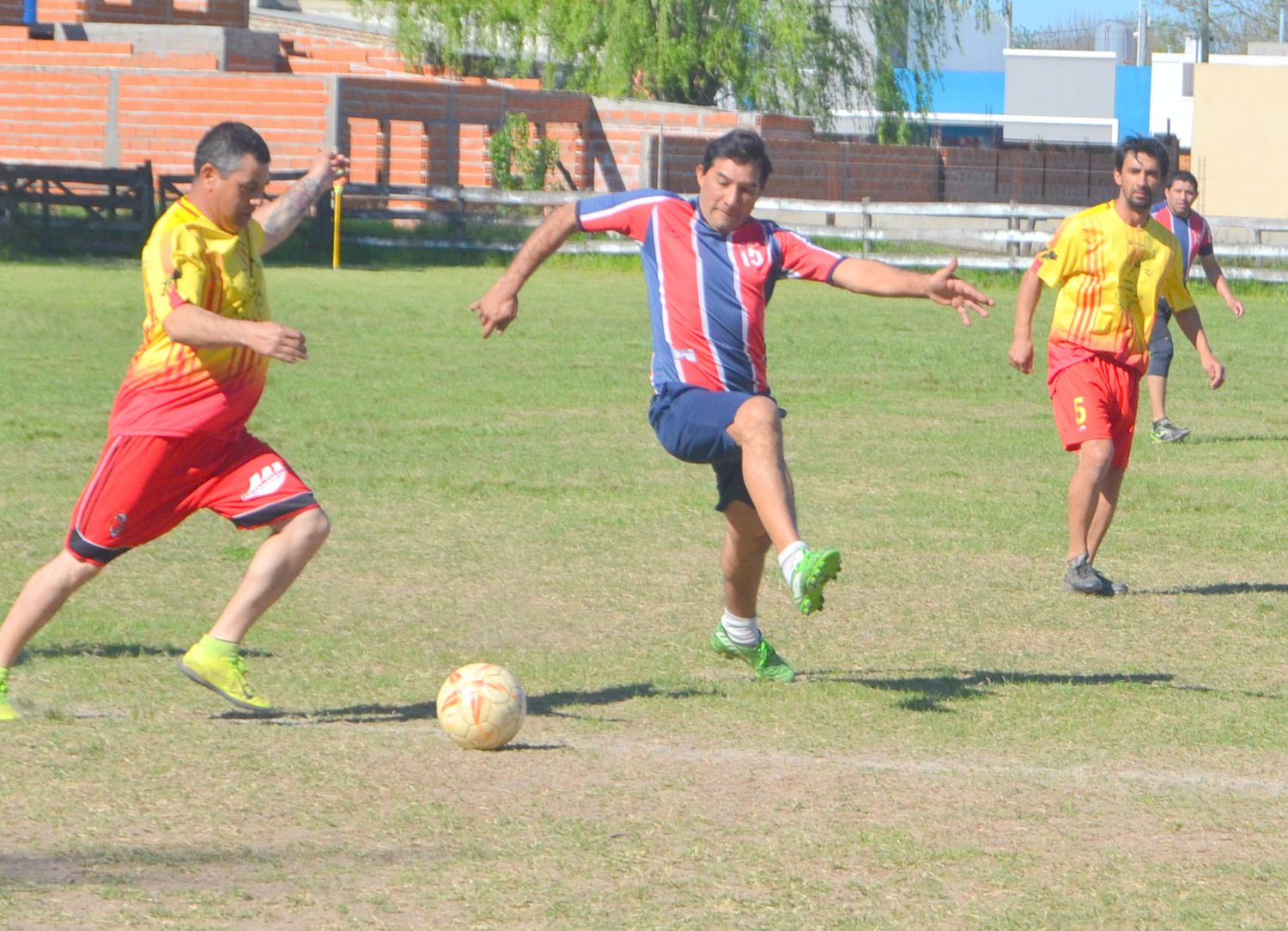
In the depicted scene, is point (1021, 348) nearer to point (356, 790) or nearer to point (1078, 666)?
point (1078, 666)

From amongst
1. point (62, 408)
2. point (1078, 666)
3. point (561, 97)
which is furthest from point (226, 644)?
point (561, 97)

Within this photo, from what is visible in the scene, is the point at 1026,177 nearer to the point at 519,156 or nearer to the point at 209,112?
the point at 519,156

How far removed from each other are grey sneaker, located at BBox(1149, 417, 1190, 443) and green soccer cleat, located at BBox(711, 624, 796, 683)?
24.4 feet

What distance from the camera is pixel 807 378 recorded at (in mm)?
16688

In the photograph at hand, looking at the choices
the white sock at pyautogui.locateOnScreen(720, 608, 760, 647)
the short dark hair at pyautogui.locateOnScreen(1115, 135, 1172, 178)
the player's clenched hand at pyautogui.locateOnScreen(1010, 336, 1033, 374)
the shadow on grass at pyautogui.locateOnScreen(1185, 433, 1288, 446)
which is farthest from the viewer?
the shadow on grass at pyautogui.locateOnScreen(1185, 433, 1288, 446)

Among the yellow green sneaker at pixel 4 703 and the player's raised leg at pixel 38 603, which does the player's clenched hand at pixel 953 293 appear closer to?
the player's raised leg at pixel 38 603

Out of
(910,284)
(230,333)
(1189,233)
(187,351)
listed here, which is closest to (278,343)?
(230,333)

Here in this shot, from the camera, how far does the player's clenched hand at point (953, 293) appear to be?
6219 millimetres

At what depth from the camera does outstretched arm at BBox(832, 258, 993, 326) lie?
6.23 m

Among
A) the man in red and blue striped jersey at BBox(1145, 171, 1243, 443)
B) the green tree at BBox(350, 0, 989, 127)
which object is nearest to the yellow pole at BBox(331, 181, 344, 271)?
the green tree at BBox(350, 0, 989, 127)

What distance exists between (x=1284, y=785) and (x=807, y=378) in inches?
440

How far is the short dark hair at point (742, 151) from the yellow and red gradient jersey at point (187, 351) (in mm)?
1647

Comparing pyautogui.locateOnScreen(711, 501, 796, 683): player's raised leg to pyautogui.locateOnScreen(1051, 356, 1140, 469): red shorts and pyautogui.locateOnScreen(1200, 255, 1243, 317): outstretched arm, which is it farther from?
pyautogui.locateOnScreen(1200, 255, 1243, 317): outstretched arm

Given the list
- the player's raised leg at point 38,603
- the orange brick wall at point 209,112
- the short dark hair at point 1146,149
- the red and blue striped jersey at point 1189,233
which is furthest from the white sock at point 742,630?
the orange brick wall at point 209,112
